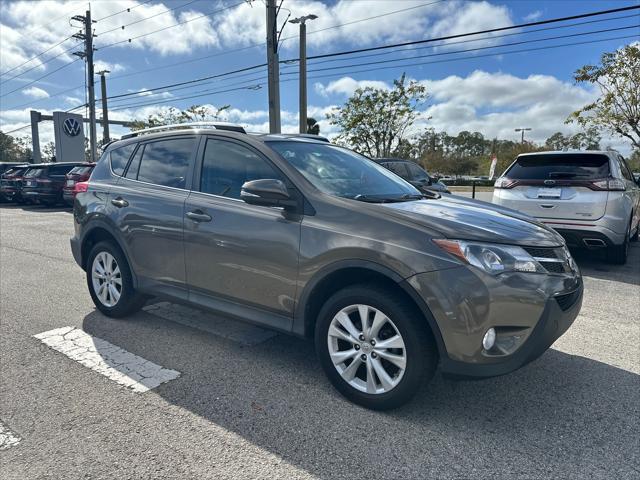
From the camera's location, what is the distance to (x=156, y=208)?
3873 millimetres

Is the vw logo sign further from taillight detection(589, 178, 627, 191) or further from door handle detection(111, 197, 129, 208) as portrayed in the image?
taillight detection(589, 178, 627, 191)

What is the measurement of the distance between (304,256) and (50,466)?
1.72 metres

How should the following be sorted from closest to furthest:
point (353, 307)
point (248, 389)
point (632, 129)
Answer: point (353, 307) → point (248, 389) → point (632, 129)

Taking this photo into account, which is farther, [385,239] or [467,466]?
[385,239]

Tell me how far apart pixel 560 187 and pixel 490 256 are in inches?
185

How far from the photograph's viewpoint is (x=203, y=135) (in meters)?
3.79

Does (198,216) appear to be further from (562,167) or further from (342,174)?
(562,167)

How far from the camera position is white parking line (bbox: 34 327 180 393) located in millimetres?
3205

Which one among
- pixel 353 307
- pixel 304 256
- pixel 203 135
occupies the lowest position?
pixel 353 307

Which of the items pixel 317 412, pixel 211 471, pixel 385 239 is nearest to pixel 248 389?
pixel 317 412

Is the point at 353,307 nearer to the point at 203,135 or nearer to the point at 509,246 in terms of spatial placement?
the point at 509,246

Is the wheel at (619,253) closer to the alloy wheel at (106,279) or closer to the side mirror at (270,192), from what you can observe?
the side mirror at (270,192)

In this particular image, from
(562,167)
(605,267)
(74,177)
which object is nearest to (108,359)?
(562,167)

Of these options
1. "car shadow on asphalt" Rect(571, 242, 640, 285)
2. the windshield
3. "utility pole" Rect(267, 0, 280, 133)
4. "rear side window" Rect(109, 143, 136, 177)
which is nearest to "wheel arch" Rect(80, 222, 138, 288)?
"rear side window" Rect(109, 143, 136, 177)
